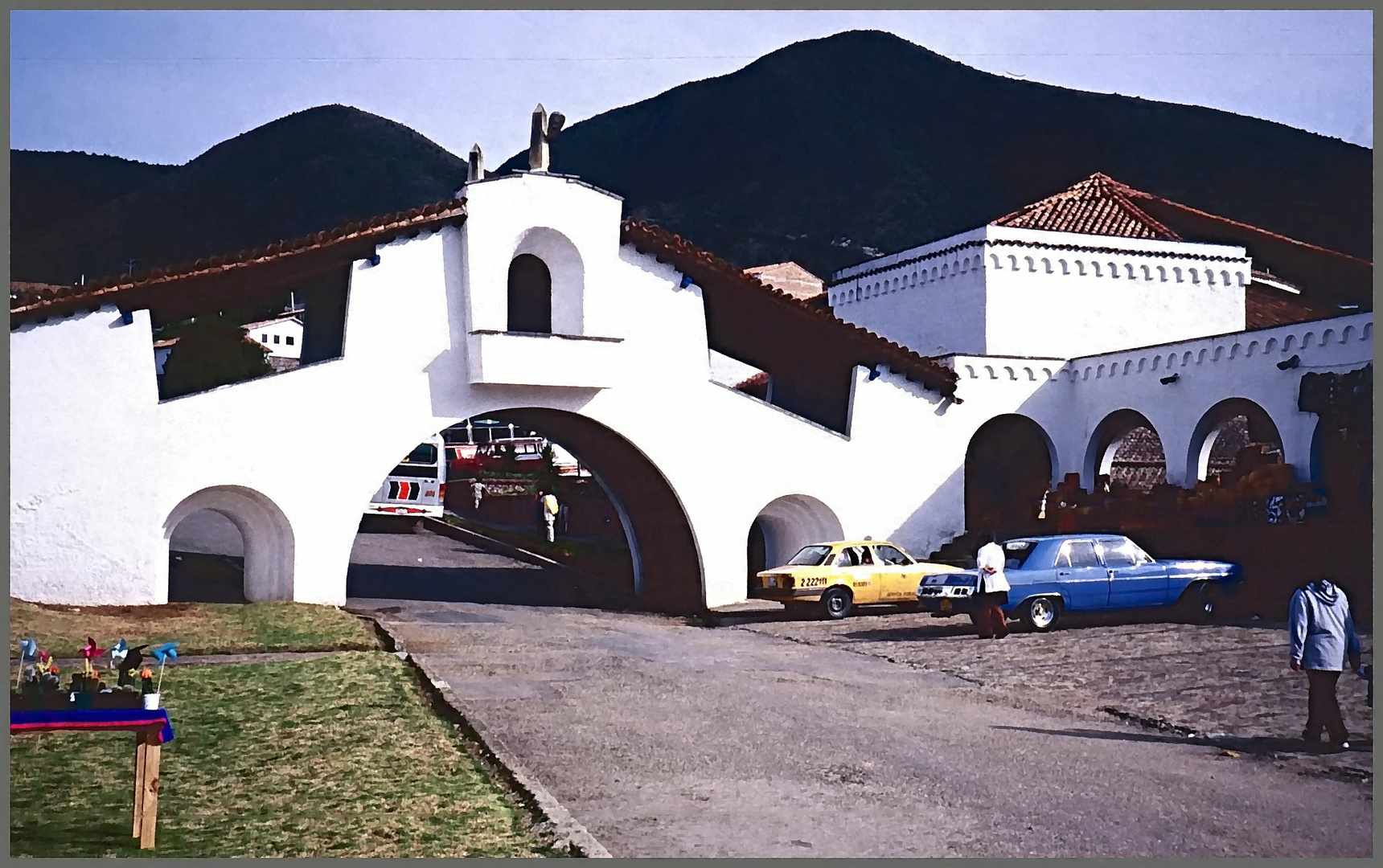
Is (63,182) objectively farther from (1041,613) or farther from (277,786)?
(1041,613)

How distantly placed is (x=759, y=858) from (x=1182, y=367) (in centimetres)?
1459

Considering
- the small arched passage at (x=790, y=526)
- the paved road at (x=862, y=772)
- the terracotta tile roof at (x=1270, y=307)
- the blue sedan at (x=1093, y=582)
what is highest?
the terracotta tile roof at (x=1270, y=307)

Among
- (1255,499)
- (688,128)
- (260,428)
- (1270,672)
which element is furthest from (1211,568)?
(260,428)

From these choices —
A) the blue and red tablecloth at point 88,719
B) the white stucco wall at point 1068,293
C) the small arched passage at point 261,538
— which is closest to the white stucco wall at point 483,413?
the small arched passage at point 261,538

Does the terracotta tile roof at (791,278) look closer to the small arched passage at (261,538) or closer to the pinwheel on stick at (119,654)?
the small arched passage at (261,538)

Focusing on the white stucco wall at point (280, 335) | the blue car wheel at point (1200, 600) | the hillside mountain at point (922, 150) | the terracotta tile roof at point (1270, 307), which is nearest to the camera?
the hillside mountain at point (922, 150)

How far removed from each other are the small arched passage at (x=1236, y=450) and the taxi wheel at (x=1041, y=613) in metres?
3.48

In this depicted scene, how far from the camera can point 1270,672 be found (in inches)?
505

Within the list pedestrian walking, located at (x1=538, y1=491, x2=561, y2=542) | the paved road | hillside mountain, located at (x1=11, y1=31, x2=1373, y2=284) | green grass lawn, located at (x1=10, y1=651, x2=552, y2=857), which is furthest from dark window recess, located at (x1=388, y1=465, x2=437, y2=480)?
green grass lawn, located at (x1=10, y1=651, x2=552, y2=857)

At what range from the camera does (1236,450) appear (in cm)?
2641

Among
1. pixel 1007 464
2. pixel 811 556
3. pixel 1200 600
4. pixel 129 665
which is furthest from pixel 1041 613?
pixel 129 665

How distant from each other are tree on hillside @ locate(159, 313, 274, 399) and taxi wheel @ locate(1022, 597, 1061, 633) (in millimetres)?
8947

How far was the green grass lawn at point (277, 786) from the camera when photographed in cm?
855

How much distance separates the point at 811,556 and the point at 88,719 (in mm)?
11795
